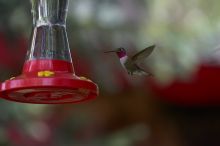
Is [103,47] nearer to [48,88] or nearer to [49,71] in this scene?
[49,71]

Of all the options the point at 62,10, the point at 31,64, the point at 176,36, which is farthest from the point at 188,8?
the point at 31,64

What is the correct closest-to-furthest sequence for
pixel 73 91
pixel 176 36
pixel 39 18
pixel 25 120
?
pixel 73 91, pixel 39 18, pixel 176 36, pixel 25 120

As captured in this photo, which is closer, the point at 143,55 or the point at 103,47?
the point at 143,55

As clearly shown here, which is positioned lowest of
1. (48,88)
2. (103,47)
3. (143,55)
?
(48,88)

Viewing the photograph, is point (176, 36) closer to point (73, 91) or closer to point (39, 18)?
point (39, 18)

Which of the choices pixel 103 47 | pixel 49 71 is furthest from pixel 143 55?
pixel 103 47

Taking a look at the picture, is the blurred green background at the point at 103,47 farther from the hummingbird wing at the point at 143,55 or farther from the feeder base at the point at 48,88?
the feeder base at the point at 48,88
